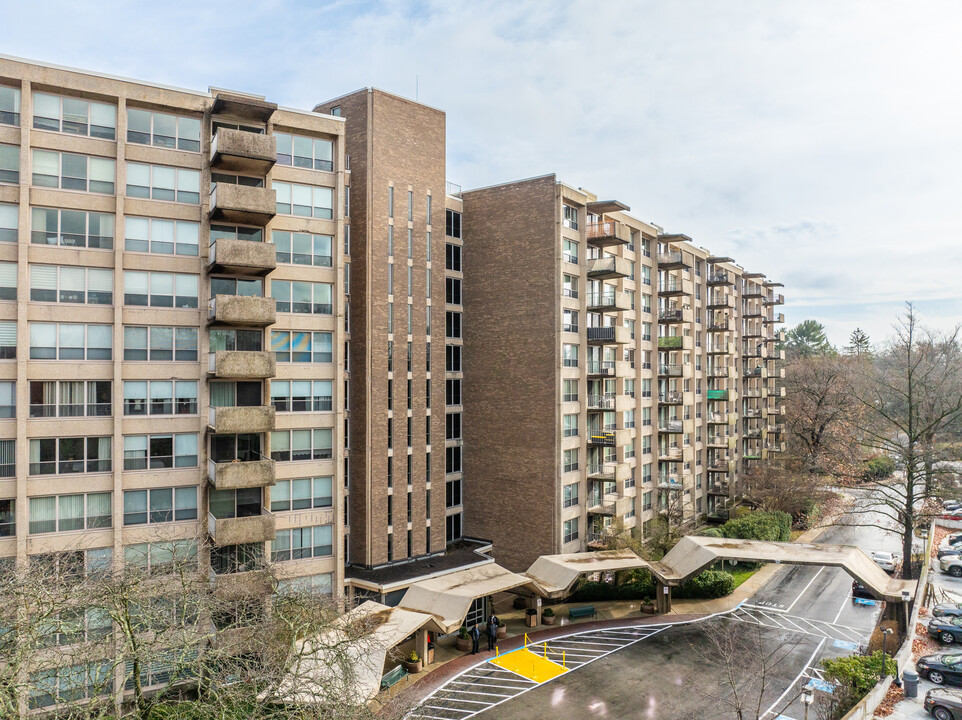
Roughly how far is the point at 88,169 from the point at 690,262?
146 ft

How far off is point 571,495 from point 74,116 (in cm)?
3185

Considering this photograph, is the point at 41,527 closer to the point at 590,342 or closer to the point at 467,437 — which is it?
the point at 467,437

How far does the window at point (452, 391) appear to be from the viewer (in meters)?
40.9

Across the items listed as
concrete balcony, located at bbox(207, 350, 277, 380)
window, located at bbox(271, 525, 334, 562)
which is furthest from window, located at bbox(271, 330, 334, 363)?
window, located at bbox(271, 525, 334, 562)

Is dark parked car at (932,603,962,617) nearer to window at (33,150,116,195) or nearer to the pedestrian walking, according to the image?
the pedestrian walking

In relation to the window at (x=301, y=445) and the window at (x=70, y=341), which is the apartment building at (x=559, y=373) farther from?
the window at (x=70, y=341)

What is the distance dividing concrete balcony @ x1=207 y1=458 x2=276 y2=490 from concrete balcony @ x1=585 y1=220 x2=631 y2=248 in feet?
80.9

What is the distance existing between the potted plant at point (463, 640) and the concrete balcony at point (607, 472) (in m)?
13.9

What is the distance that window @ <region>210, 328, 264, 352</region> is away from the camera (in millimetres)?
27641

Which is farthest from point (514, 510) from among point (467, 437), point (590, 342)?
point (590, 342)

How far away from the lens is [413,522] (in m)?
35.8

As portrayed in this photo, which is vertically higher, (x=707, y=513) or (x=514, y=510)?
(x=514, y=510)

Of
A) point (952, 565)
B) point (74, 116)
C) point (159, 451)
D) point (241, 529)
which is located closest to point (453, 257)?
point (159, 451)

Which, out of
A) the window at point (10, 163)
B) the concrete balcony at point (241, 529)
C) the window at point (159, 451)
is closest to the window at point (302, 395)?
the window at point (159, 451)
